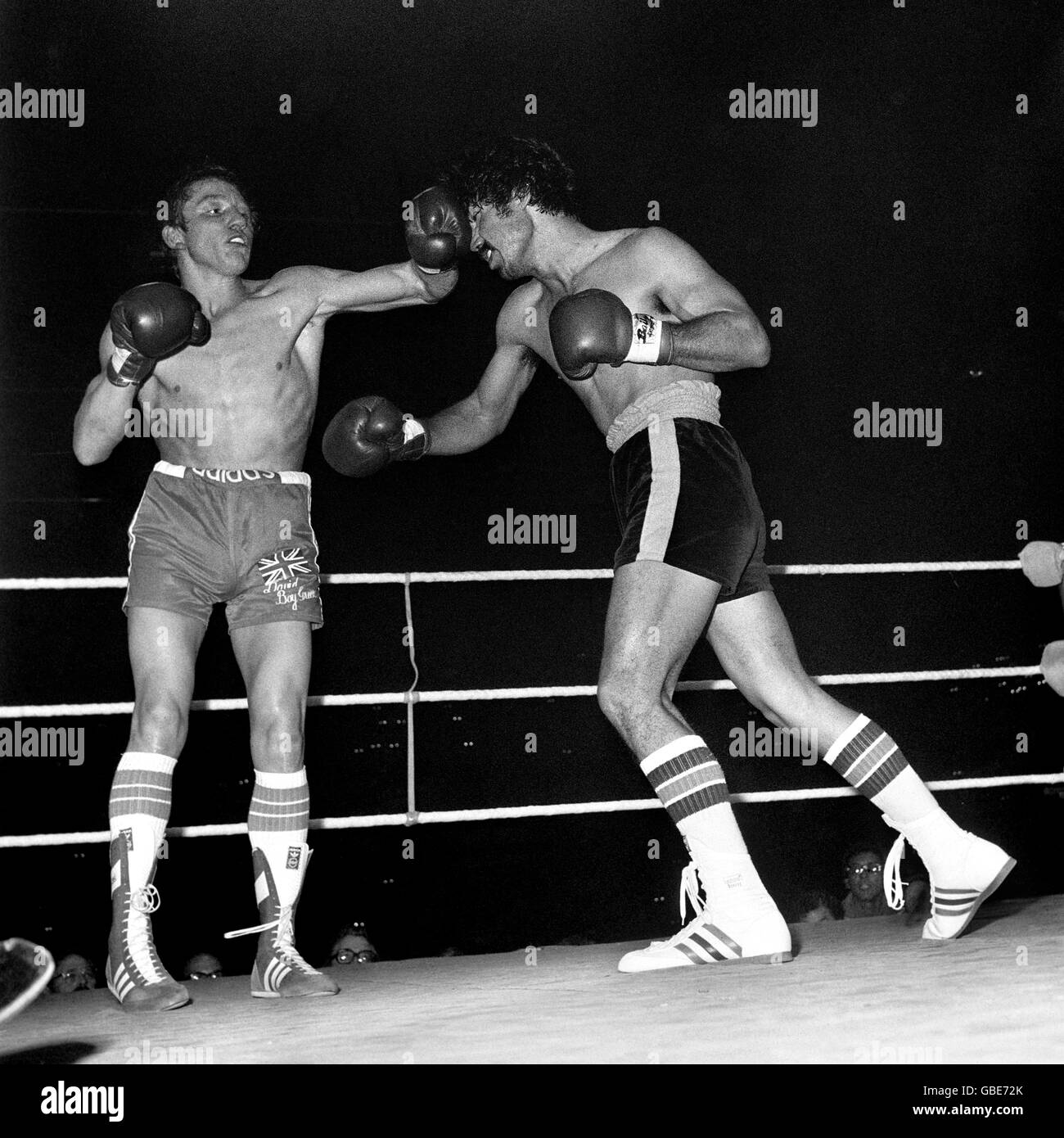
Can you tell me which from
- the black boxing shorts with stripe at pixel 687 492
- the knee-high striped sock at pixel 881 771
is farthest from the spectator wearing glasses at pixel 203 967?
the knee-high striped sock at pixel 881 771

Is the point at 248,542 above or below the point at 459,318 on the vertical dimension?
below

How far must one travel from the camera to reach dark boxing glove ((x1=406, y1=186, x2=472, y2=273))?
8.19 feet

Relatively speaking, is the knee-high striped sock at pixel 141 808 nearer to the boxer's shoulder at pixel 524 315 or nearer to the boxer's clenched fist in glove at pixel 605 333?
the boxer's clenched fist in glove at pixel 605 333

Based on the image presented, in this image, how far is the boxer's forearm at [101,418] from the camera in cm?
234

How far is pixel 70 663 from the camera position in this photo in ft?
10.8

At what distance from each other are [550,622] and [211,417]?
1.50 metres

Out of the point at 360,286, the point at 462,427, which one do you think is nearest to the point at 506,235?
the point at 360,286

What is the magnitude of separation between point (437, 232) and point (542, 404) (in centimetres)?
122

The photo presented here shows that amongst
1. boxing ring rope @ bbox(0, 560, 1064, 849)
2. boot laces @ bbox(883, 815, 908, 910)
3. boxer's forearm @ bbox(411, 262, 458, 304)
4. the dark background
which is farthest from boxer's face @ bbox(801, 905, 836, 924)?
boxer's forearm @ bbox(411, 262, 458, 304)

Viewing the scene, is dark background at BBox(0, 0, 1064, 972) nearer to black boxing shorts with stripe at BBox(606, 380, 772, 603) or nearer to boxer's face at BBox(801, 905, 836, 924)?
boxer's face at BBox(801, 905, 836, 924)

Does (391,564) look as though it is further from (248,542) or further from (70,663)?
(248,542)

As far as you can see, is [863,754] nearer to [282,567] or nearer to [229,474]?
[282,567]

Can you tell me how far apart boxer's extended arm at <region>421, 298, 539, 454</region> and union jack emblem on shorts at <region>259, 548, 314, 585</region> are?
1.56 ft
